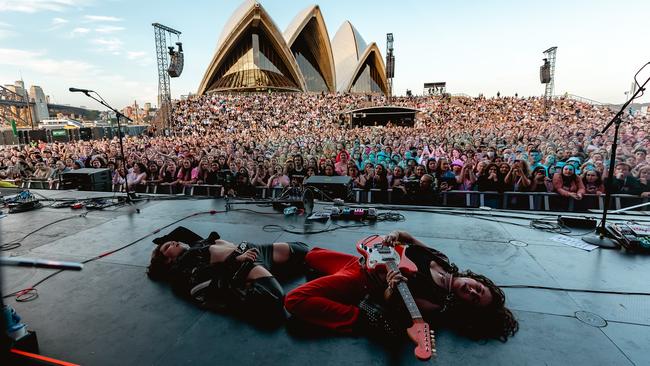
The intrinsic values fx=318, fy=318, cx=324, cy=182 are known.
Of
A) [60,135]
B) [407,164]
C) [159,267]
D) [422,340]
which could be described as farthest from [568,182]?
[60,135]

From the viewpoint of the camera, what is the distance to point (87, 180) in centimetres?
829

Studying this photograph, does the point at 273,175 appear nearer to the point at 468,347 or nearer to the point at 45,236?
the point at 45,236

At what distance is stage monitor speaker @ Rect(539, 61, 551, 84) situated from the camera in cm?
2773

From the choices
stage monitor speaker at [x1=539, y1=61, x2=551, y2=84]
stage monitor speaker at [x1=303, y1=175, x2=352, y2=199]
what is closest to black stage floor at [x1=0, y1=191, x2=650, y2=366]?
stage monitor speaker at [x1=303, y1=175, x2=352, y2=199]

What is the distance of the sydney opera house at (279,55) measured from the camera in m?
42.2

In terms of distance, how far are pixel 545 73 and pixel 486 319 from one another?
3328 cm

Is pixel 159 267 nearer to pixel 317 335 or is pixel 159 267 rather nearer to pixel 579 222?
pixel 317 335

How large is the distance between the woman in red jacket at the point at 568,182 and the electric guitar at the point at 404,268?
189 inches

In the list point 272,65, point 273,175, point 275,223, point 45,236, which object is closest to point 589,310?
point 275,223

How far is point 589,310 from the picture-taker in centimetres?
266

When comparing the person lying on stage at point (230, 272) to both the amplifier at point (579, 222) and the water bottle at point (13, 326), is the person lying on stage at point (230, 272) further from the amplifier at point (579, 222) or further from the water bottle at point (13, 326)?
the amplifier at point (579, 222)

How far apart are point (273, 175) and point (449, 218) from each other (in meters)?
4.01

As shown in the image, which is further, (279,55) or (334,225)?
(279,55)

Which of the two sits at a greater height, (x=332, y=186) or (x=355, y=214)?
(x=332, y=186)
